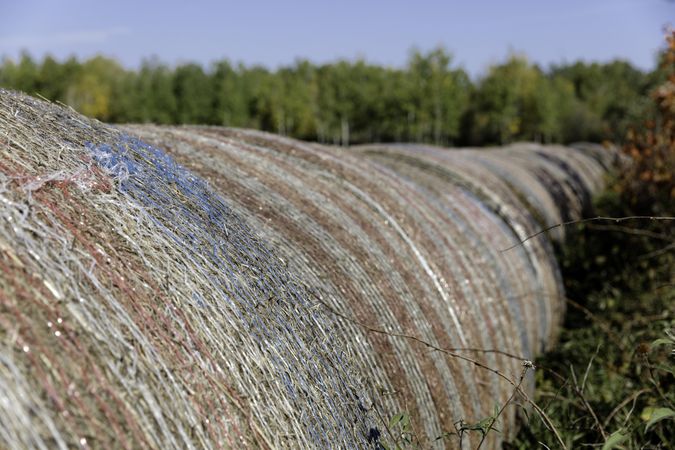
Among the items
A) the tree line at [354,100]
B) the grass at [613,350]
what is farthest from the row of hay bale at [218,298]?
the tree line at [354,100]

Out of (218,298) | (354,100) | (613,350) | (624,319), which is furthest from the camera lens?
(354,100)

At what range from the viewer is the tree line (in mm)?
52469

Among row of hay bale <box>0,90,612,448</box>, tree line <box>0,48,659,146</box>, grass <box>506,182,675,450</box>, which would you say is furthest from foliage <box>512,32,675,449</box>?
tree line <box>0,48,659,146</box>

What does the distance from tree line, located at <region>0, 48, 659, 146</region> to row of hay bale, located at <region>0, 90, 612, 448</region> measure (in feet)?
159

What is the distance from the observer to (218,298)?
89.3 inches

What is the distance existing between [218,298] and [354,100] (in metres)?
56.0

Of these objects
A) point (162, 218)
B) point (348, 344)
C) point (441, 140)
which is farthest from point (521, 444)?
point (441, 140)

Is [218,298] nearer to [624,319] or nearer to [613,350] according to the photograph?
[613,350]

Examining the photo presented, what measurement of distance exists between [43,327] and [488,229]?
4.66 meters

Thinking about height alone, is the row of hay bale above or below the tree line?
below

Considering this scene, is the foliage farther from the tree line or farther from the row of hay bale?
the tree line

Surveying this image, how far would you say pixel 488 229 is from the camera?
5840mm

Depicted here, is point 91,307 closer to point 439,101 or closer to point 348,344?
point 348,344

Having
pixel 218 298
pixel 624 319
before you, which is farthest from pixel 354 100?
pixel 218 298
